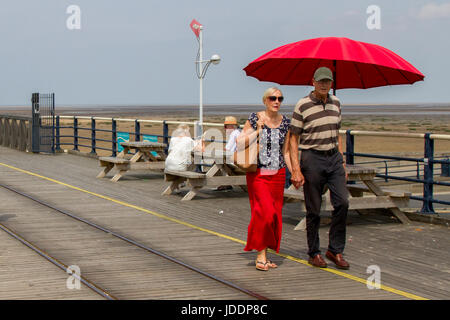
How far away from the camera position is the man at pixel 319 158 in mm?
7184

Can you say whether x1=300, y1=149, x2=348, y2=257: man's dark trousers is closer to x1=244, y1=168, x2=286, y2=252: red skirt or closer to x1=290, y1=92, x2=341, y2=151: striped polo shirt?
x1=290, y1=92, x2=341, y2=151: striped polo shirt

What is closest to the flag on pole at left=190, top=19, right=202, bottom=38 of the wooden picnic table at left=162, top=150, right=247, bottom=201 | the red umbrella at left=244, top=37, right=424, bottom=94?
the wooden picnic table at left=162, top=150, right=247, bottom=201

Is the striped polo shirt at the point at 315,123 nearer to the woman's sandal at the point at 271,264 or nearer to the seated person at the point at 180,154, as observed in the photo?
the woman's sandal at the point at 271,264

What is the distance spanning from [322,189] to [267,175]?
57 centimetres

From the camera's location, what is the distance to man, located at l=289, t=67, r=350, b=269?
7184mm

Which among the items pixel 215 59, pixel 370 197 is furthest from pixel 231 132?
pixel 215 59

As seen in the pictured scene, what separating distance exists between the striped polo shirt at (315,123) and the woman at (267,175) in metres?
0.14

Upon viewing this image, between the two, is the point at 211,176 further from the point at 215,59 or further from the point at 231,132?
the point at 215,59

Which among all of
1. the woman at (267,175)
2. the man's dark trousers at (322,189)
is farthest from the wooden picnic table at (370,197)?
the woman at (267,175)

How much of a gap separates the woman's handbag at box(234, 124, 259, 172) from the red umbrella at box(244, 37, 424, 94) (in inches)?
69.2

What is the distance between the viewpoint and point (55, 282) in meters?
6.65
